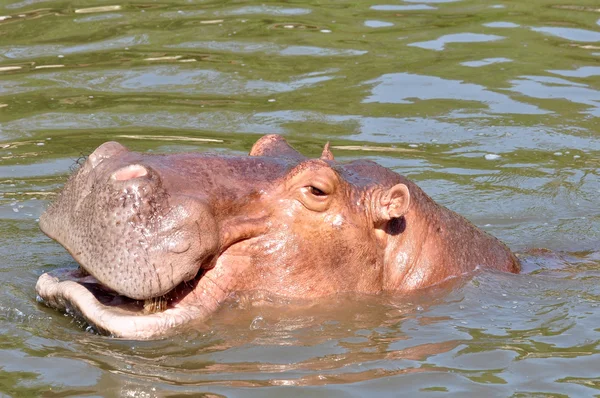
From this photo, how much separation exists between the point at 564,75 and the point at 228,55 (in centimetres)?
424

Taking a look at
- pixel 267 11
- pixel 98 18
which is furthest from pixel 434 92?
pixel 98 18

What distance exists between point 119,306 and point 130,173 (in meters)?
0.85

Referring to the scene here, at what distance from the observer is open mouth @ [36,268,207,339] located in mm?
6172

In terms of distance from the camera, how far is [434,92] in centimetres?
1308

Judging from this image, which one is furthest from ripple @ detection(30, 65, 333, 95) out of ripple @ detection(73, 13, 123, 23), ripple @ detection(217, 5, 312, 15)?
ripple @ detection(217, 5, 312, 15)

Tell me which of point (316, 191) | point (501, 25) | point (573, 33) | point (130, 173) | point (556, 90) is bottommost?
point (556, 90)

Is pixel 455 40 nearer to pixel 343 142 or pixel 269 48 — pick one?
pixel 269 48

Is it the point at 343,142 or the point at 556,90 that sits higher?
the point at 556,90

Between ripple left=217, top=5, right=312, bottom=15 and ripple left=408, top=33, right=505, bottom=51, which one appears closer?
ripple left=408, top=33, right=505, bottom=51

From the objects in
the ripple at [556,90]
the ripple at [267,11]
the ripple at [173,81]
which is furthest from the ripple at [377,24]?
the ripple at [556,90]

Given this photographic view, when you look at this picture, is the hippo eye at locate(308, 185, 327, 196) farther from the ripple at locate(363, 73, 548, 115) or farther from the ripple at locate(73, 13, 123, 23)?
the ripple at locate(73, 13, 123, 23)

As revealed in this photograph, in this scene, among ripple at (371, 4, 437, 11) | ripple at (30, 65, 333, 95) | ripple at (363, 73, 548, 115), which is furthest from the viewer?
ripple at (371, 4, 437, 11)

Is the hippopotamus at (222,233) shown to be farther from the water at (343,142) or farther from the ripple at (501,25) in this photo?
the ripple at (501,25)

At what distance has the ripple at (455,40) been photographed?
47.8 ft
